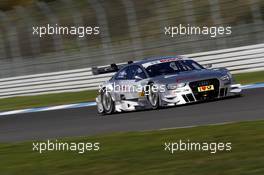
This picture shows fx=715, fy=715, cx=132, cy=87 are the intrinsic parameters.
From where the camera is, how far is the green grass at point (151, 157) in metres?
7.10

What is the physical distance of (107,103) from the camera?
15086mm

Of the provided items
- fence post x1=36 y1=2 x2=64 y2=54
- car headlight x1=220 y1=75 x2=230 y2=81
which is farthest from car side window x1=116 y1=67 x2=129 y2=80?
fence post x1=36 y1=2 x2=64 y2=54

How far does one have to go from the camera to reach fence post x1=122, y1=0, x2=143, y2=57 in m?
22.8

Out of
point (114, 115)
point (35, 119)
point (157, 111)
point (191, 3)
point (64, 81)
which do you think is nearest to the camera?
point (157, 111)

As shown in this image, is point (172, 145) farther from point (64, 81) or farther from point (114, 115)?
point (64, 81)

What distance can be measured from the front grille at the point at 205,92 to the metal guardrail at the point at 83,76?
6.51 meters

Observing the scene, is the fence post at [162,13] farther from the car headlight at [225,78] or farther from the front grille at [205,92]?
the front grille at [205,92]

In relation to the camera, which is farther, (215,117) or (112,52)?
(112,52)

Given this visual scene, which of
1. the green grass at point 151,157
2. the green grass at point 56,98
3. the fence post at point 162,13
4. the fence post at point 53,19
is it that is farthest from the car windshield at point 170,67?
the fence post at point 53,19

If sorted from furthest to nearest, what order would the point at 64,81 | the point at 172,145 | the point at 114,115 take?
the point at 64,81 → the point at 114,115 → the point at 172,145

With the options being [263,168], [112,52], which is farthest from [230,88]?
[112,52]

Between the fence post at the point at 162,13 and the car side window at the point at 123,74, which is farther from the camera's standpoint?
the fence post at the point at 162,13

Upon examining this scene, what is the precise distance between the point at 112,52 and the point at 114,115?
9.41 m

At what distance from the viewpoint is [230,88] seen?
45.4ft
